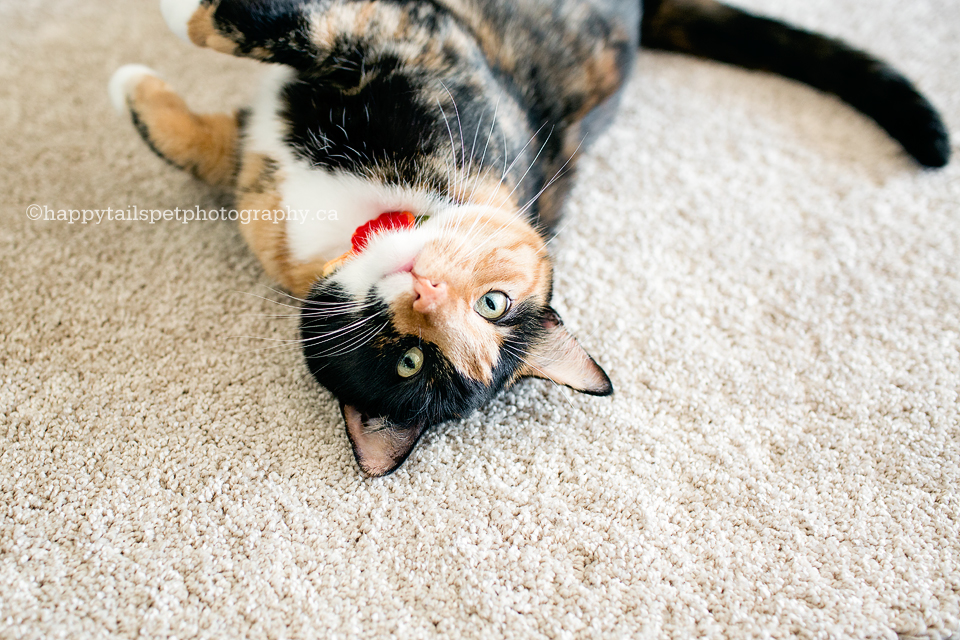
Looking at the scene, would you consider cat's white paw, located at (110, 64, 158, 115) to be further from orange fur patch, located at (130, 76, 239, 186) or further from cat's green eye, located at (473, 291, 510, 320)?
cat's green eye, located at (473, 291, 510, 320)

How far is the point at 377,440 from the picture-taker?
0.96m

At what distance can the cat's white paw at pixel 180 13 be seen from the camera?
3.38ft

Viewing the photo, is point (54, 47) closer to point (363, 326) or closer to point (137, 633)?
point (363, 326)

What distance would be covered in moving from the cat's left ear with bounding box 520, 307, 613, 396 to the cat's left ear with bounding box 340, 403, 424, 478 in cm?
23

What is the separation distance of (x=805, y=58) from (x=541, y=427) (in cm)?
124

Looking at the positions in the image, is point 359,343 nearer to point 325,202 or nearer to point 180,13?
point 325,202

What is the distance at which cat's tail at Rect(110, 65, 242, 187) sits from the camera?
3.96ft

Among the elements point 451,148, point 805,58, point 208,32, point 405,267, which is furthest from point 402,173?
point 805,58

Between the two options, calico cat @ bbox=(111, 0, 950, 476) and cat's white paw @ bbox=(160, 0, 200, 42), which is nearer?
calico cat @ bbox=(111, 0, 950, 476)

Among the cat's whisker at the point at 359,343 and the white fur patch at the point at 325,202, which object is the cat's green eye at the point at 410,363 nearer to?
the cat's whisker at the point at 359,343

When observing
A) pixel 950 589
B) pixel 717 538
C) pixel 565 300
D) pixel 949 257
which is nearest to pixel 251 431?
pixel 565 300

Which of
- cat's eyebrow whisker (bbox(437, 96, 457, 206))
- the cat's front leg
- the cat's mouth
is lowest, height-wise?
the cat's mouth

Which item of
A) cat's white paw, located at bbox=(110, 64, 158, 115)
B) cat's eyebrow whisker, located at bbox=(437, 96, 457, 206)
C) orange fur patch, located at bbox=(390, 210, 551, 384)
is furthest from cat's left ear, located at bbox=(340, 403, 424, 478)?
cat's white paw, located at bbox=(110, 64, 158, 115)

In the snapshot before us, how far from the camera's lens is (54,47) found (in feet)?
4.88
